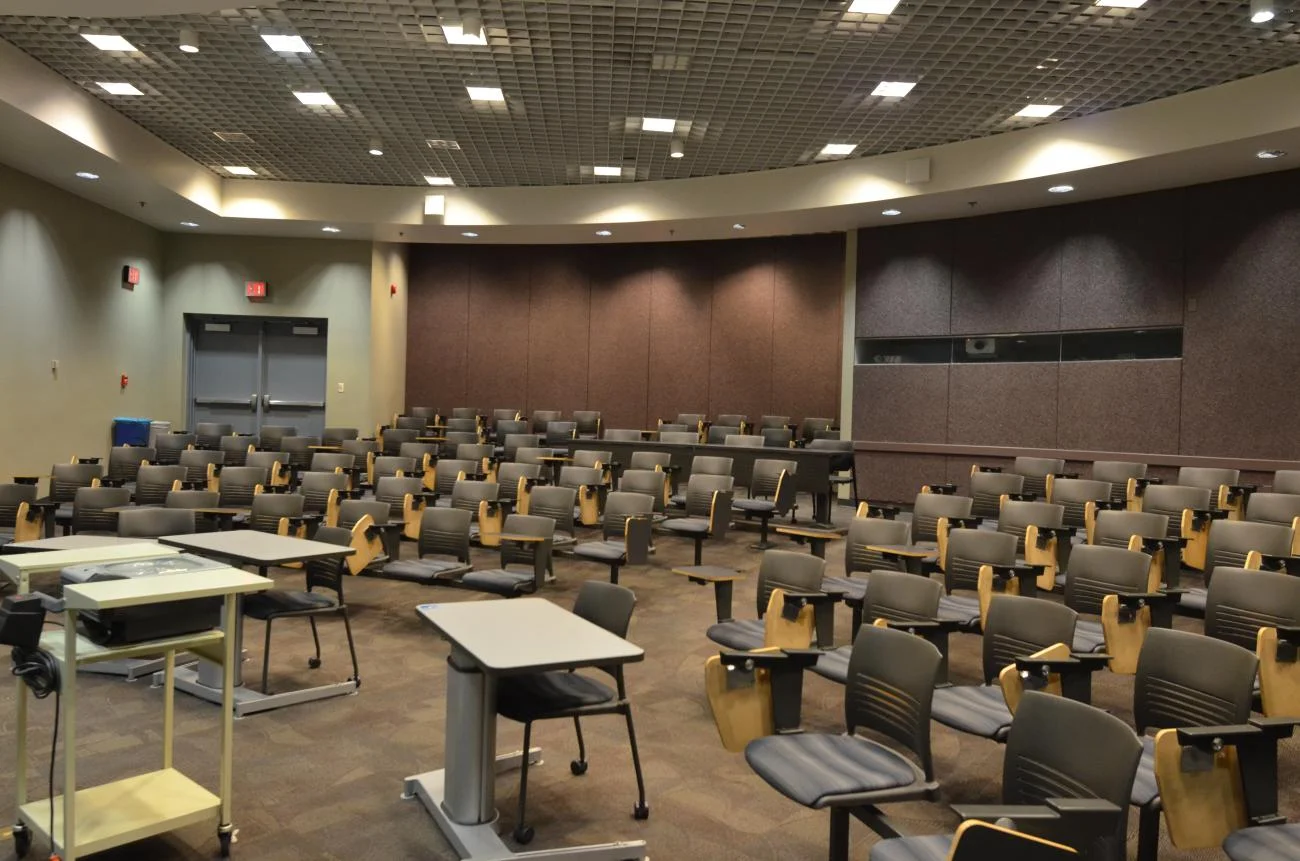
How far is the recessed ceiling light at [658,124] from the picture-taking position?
31.8 feet

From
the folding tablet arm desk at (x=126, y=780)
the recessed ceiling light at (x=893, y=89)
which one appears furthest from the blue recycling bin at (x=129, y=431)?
the folding tablet arm desk at (x=126, y=780)

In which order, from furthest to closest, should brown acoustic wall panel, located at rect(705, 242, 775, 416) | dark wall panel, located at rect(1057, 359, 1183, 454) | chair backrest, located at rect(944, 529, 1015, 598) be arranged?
brown acoustic wall panel, located at rect(705, 242, 775, 416) → dark wall panel, located at rect(1057, 359, 1183, 454) → chair backrest, located at rect(944, 529, 1015, 598)

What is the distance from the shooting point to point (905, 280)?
11.8 meters

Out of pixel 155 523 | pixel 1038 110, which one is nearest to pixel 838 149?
pixel 1038 110

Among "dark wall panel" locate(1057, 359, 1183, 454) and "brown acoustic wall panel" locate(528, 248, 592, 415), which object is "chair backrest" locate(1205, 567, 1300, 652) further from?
"brown acoustic wall panel" locate(528, 248, 592, 415)

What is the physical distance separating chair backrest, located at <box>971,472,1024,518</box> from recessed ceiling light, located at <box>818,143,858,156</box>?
4.28 meters

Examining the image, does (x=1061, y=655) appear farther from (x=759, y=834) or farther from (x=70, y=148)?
(x=70, y=148)

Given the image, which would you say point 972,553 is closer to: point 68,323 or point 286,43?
point 286,43

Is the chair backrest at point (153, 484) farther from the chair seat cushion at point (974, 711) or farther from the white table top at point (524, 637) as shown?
the chair seat cushion at point (974, 711)

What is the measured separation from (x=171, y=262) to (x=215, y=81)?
19.5 feet

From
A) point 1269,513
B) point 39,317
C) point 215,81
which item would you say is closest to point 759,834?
point 1269,513

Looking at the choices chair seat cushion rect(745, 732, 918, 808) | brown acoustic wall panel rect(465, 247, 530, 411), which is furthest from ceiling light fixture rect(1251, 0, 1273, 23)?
brown acoustic wall panel rect(465, 247, 530, 411)

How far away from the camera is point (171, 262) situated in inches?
548

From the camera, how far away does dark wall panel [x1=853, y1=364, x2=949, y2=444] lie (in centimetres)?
1152
